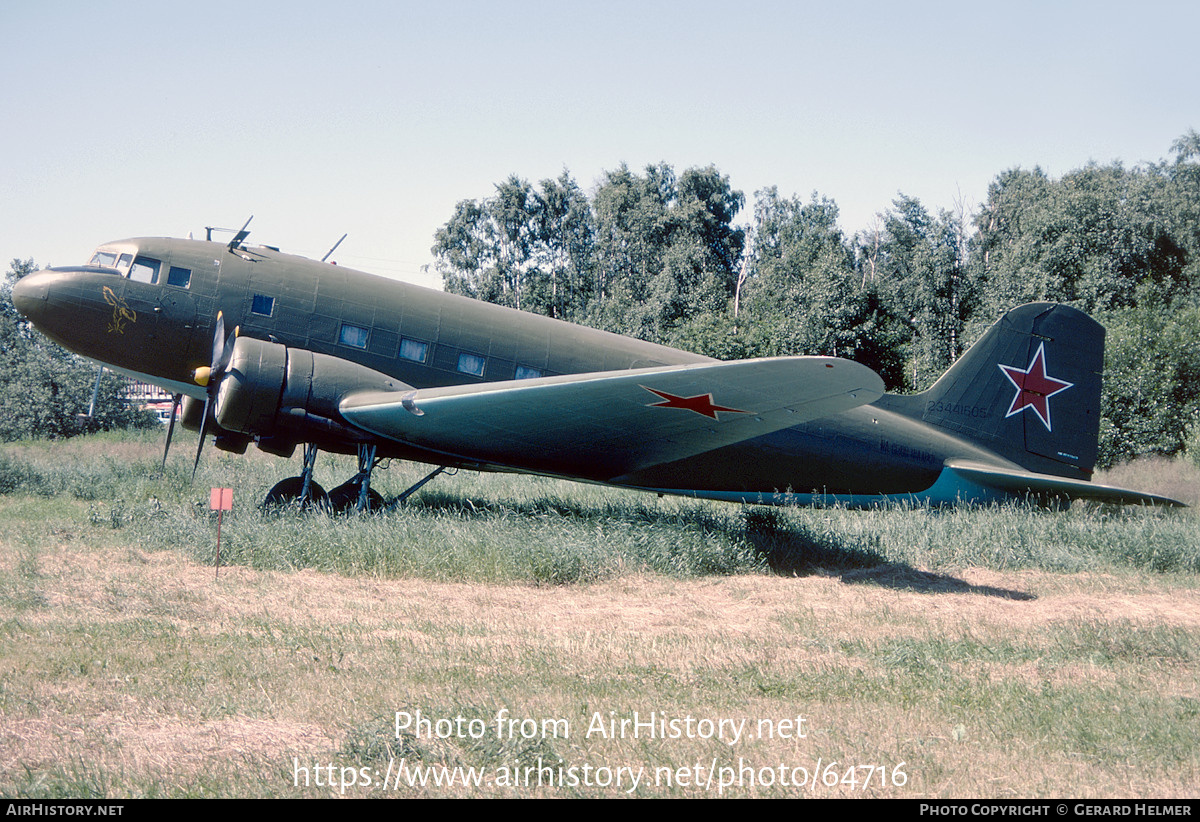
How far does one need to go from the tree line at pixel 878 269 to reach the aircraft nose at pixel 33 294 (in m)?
24.1

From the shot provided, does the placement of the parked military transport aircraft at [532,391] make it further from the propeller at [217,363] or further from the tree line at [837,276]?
the tree line at [837,276]

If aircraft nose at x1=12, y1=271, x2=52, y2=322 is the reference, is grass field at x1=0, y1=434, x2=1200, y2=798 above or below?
below

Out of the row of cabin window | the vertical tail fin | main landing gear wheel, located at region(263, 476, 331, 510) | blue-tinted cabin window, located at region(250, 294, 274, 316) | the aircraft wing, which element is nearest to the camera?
the aircraft wing

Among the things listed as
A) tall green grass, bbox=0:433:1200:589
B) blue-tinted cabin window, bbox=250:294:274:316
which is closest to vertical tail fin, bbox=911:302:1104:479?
tall green grass, bbox=0:433:1200:589

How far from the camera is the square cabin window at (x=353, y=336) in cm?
1142

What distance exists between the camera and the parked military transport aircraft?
999cm

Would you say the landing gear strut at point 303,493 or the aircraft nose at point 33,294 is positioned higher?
the aircraft nose at point 33,294

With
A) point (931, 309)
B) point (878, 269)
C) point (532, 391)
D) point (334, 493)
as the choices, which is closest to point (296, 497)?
point (334, 493)

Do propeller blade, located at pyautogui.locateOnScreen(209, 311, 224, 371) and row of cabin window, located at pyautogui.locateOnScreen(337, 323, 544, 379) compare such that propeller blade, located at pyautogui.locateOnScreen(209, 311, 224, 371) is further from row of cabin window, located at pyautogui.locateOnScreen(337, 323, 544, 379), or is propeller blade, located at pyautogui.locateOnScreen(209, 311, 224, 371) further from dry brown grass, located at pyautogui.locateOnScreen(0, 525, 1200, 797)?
dry brown grass, located at pyautogui.locateOnScreen(0, 525, 1200, 797)

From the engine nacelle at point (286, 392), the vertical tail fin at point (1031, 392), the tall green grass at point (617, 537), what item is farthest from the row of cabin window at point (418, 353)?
the vertical tail fin at point (1031, 392)

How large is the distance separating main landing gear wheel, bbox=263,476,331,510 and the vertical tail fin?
30.9ft

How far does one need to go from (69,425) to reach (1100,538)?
1509 inches

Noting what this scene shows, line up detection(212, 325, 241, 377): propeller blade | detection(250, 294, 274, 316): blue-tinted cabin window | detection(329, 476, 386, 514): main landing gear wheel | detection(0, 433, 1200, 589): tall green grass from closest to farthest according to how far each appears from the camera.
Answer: detection(0, 433, 1200, 589): tall green grass → detection(212, 325, 241, 377): propeller blade → detection(250, 294, 274, 316): blue-tinted cabin window → detection(329, 476, 386, 514): main landing gear wheel
